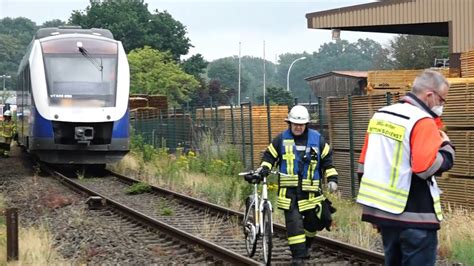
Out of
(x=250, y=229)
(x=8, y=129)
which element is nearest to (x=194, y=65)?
(x=8, y=129)

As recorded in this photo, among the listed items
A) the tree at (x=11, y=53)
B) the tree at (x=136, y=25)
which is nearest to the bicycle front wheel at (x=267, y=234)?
the tree at (x=136, y=25)

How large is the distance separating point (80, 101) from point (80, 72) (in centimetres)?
88

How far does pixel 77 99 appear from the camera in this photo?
67.6 feet

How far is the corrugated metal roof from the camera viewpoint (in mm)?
26125

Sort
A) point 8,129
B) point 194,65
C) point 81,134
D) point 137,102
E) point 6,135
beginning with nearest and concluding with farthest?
point 81,134, point 6,135, point 8,129, point 137,102, point 194,65

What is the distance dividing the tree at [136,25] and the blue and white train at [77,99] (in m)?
63.1

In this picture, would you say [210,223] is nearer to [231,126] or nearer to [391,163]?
[391,163]

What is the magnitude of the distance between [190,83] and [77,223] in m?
60.3

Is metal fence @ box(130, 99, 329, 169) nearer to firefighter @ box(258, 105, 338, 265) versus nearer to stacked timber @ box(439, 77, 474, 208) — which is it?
stacked timber @ box(439, 77, 474, 208)

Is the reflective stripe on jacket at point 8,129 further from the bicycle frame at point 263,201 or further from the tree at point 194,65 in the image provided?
the tree at point 194,65

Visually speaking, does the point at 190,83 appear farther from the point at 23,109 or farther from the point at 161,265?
the point at 161,265

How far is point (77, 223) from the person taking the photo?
43.8 feet

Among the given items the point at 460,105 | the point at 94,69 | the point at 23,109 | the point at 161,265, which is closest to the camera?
the point at 161,265

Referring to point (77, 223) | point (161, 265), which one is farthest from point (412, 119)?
point (77, 223)
